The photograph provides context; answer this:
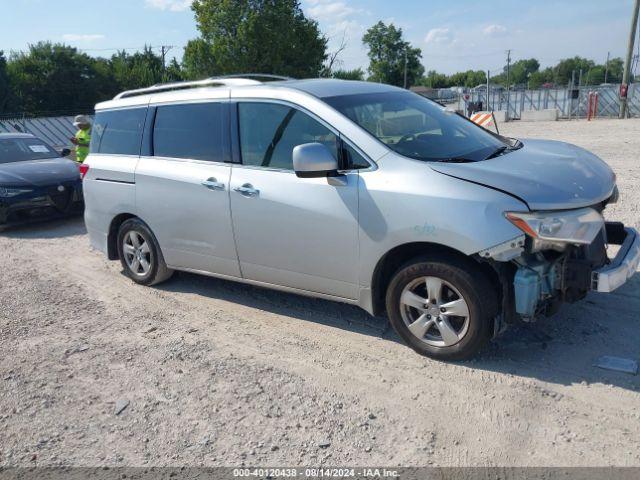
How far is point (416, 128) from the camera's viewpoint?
4621 millimetres

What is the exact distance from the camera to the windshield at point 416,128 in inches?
169

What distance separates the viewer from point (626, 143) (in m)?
15.5

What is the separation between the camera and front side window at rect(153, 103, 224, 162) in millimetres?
5062

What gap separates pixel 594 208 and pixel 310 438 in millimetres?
2376

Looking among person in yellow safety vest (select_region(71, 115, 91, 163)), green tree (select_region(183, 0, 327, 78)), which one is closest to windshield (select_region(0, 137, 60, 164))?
person in yellow safety vest (select_region(71, 115, 91, 163))

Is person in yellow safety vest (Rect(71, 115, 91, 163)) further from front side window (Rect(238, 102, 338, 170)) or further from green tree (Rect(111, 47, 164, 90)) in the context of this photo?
green tree (Rect(111, 47, 164, 90))

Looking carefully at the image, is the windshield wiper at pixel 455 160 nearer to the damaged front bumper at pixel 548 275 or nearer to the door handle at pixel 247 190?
the damaged front bumper at pixel 548 275

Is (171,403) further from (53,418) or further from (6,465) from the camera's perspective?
(6,465)

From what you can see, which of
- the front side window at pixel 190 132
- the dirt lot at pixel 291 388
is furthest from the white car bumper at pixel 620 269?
the front side window at pixel 190 132

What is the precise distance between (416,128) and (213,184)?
173cm

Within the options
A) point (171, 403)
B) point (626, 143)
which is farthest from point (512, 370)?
point (626, 143)

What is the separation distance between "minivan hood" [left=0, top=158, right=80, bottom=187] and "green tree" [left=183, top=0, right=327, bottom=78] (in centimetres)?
2200

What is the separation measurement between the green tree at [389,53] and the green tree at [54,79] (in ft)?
127

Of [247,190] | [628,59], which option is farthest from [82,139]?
[628,59]
